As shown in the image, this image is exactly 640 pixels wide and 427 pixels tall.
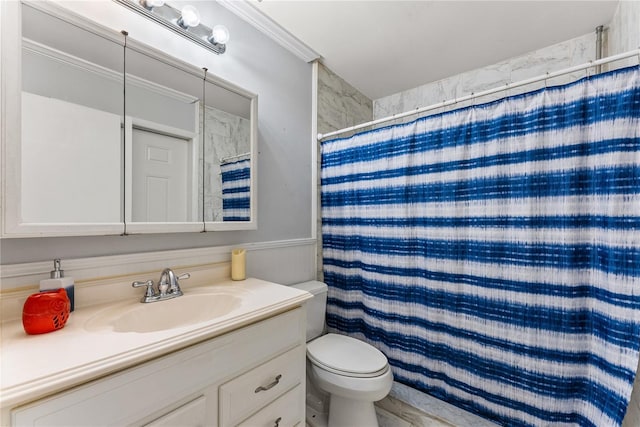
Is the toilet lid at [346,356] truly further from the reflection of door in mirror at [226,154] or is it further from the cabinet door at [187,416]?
the reflection of door in mirror at [226,154]

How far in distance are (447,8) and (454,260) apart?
1334 millimetres

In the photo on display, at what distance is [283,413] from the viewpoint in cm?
108

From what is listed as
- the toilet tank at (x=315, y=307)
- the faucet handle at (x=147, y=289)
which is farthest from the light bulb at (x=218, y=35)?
the toilet tank at (x=315, y=307)

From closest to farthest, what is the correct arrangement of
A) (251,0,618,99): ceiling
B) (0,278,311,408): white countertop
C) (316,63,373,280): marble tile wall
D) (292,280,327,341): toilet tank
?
(0,278,311,408): white countertop < (251,0,618,99): ceiling < (292,280,327,341): toilet tank < (316,63,373,280): marble tile wall

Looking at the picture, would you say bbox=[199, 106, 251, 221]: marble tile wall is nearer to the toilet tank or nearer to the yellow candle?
the yellow candle

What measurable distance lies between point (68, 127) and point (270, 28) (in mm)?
1178

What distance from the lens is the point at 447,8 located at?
1.45 meters

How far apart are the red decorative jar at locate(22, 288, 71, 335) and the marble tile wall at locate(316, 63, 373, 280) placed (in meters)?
1.40

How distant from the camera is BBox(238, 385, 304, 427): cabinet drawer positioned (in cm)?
98

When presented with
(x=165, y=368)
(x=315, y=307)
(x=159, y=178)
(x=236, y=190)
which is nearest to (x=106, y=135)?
(x=159, y=178)

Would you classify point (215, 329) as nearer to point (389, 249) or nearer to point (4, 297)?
point (4, 297)

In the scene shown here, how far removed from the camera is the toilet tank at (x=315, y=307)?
1.69 m

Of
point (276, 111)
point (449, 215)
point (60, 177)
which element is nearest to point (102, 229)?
point (60, 177)

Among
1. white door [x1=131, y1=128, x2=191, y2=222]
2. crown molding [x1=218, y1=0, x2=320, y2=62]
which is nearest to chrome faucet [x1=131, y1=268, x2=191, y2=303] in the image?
white door [x1=131, y1=128, x2=191, y2=222]
